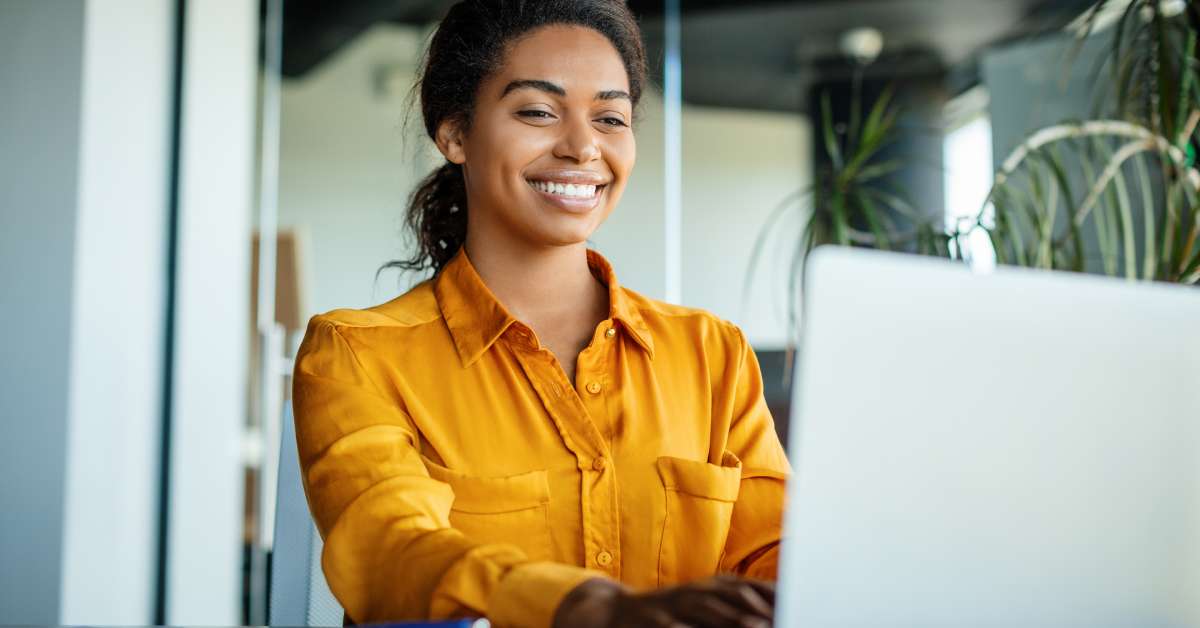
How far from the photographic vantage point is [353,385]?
1357 millimetres

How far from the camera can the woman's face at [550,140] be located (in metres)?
1.54

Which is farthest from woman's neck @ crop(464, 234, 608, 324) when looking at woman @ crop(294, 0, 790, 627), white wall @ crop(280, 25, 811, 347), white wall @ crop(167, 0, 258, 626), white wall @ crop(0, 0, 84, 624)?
white wall @ crop(280, 25, 811, 347)

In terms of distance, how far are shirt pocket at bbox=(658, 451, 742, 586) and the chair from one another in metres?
0.47

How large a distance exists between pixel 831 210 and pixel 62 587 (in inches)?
84.0

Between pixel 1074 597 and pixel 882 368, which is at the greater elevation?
pixel 882 368

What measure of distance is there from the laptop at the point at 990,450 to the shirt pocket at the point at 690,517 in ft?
2.28

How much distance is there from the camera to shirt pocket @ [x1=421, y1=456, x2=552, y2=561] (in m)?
1.37

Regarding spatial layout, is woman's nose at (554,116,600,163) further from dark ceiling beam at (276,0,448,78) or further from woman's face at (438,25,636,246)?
dark ceiling beam at (276,0,448,78)

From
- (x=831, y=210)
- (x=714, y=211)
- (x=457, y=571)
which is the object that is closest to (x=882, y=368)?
(x=457, y=571)

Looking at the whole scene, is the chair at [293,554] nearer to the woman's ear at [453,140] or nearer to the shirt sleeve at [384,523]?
the shirt sleeve at [384,523]

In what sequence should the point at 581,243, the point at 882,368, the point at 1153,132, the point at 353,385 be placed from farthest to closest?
the point at 1153,132, the point at 581,243, the point at 353,385, the point at 882,368

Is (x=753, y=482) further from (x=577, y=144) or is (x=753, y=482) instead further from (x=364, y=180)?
(x=364, y=180)

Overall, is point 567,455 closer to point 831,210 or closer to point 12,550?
point 831,210

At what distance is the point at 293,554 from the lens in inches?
60.6
